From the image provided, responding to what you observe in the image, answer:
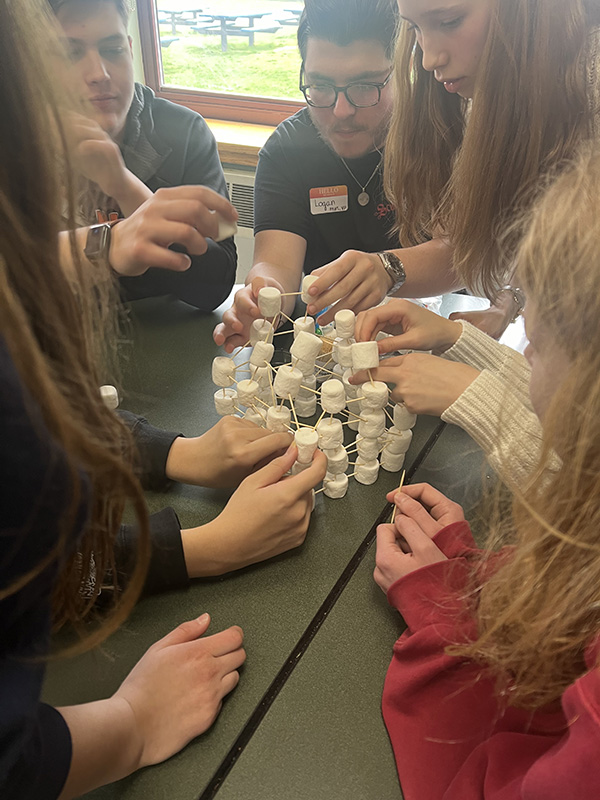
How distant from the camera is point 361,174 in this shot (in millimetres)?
1593

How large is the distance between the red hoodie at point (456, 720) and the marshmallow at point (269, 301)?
1.69 ft

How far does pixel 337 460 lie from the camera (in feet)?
2.99

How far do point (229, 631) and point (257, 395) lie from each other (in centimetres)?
43

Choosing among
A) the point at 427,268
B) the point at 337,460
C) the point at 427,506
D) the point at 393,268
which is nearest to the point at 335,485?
the point at 337,460

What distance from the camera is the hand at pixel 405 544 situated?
2.50ft

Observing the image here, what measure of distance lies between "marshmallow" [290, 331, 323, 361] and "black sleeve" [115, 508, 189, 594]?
322 millimetres

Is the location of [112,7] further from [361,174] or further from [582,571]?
[582,571]

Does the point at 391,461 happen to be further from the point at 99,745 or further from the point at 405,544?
the point at 99,745

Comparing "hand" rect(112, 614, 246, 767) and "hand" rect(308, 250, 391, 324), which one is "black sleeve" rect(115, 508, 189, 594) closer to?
"hand" rect(112, 614, 246, 767)

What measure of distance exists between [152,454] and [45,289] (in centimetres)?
45

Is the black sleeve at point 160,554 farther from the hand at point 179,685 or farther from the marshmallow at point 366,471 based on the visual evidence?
the marshmallow at point 366,471

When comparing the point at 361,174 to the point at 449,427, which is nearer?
the point at 449,427

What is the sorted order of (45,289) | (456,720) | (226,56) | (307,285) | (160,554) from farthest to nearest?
(226,56) < (307,285) < (160,554) < (456,720) < (45,289)

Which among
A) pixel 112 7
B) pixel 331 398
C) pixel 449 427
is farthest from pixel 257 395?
pixel 112 7
